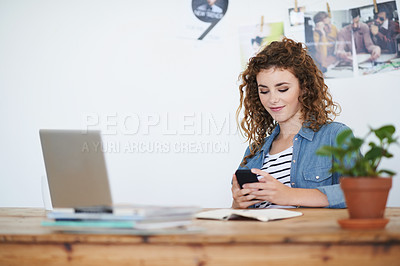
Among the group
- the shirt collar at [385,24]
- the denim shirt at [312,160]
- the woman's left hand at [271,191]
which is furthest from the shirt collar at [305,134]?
the shirt collar at [385,24]

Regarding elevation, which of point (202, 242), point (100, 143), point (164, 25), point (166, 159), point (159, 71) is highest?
point (164, 25)

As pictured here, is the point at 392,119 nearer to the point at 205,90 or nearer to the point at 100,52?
the point at 205,90

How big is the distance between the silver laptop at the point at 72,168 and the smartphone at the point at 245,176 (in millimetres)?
540

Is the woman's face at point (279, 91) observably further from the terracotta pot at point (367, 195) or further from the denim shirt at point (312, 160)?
the terracotta pot at point (367, 195)

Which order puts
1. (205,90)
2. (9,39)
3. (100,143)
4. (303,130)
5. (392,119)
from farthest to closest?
(9,39) < (205,90) < (392,119) < (303,130) < (100,143)

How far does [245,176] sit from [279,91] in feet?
1.74

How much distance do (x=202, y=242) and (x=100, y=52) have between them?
2422 millimetres

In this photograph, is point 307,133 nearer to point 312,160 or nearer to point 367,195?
point 312,160

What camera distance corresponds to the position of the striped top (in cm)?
207

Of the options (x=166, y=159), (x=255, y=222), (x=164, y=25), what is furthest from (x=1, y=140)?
(x=255, y=222)

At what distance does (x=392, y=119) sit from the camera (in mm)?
2789

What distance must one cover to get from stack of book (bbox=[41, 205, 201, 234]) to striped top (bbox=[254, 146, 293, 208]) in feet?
3.46

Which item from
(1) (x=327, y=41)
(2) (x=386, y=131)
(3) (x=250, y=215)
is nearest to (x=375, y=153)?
(2) (x=386, y=131)

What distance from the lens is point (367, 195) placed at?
100cm
